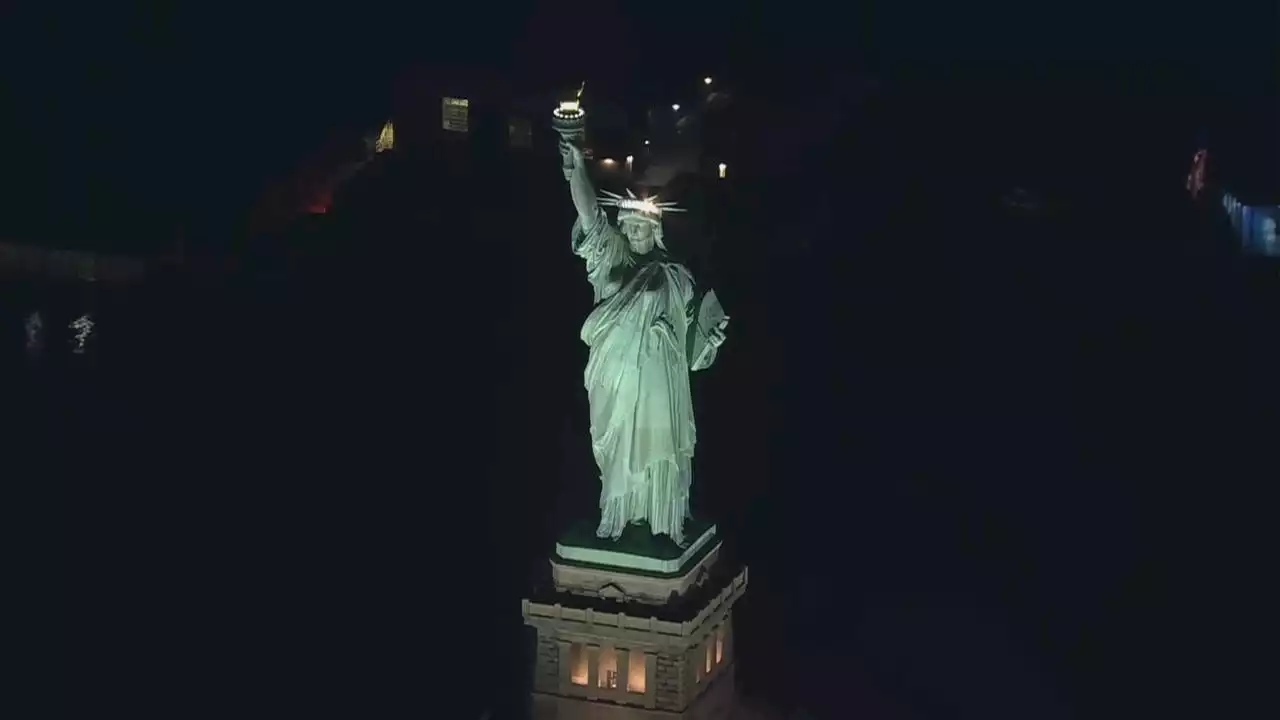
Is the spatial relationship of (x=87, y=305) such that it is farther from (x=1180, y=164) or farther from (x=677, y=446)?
(x=1180, y=164)

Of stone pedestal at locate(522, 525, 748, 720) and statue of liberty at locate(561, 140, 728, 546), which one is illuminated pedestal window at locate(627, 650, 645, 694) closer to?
stone pedestal at locate(522, 525, 748, 720)

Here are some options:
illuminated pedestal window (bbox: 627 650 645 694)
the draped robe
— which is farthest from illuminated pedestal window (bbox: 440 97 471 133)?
illuminated pedestal window (bbox: 627 650 645 694)

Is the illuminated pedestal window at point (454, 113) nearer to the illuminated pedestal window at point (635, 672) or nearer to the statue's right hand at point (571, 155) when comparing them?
the statue's right hand at point (571, 155)

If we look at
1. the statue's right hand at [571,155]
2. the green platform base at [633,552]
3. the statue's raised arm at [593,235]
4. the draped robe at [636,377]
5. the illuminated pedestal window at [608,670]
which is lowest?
the illuminated pedestal window at [608,670]

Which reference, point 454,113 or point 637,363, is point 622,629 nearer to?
point 637,363

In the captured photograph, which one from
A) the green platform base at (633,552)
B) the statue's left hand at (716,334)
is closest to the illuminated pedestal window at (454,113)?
the statue's left hand at (716,334)

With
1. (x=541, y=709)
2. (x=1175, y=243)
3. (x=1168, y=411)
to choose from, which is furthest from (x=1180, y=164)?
(x=541, y=709)

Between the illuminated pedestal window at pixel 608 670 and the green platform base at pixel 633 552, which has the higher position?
the green platform base at pixel 633 552

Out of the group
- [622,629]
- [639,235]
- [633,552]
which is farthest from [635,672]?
[639,235]
